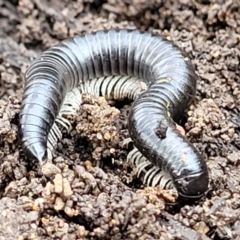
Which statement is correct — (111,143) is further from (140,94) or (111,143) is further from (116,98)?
(116,98)

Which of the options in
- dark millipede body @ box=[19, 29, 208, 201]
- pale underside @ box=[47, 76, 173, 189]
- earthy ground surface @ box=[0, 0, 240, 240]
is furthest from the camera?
pale underside @ box=[47, 76, 173, 189]

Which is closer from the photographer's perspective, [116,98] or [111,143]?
[111,143]

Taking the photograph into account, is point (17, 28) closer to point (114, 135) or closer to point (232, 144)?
point (114, 135)

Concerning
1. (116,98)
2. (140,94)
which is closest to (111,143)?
(140,94)

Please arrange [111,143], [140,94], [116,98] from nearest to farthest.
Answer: [111,143] < [140,94] < [116,98]

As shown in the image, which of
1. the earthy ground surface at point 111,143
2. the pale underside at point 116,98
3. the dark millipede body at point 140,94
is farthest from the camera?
the pale underside at point 116,98
